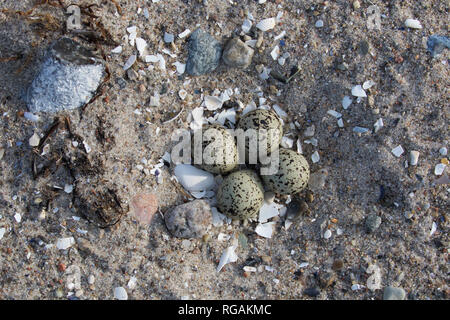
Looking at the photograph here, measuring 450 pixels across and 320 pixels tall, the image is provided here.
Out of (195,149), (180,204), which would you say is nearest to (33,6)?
(195,149)

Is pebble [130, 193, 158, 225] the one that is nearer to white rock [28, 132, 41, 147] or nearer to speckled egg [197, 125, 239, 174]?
speckled egg [197, 125, 239, 174]

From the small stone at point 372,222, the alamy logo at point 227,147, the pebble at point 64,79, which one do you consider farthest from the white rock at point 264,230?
the pebble at point 64,79

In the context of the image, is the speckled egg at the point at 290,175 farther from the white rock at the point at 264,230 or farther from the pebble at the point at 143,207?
→ the pebble at the point at 143,207

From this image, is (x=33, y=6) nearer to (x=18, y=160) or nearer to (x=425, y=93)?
(x=18, y=160)

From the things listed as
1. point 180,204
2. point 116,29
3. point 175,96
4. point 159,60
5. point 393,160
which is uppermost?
point 116,29

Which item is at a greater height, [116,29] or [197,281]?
[116,29]
